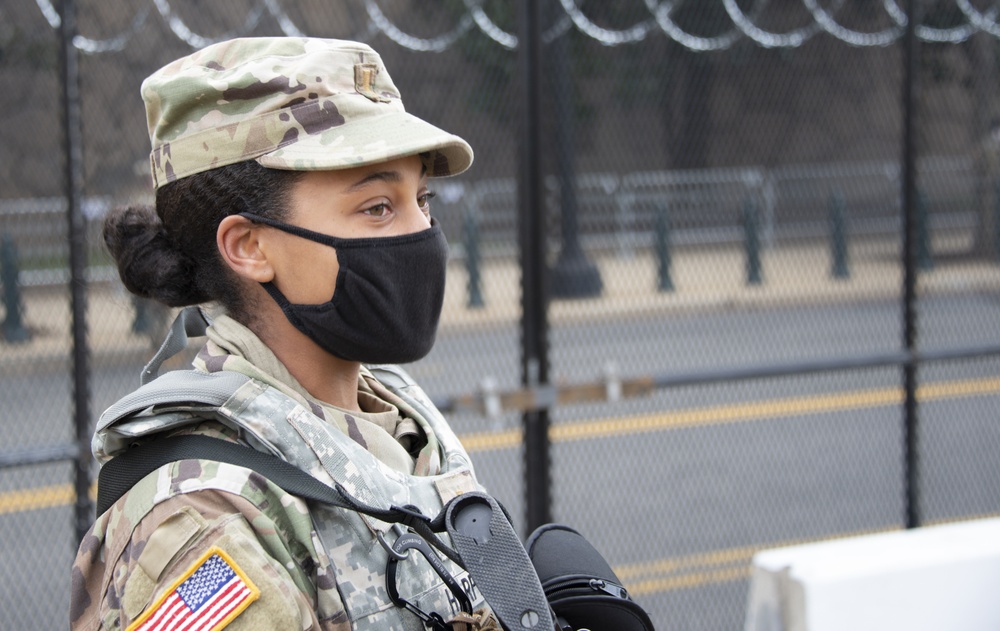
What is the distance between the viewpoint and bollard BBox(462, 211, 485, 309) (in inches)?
150

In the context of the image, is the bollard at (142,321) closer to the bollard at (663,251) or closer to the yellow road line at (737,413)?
the yellow road line at (737,413)

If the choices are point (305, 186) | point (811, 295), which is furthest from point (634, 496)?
point (305, 186)

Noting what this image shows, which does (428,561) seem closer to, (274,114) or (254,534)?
(254,534)

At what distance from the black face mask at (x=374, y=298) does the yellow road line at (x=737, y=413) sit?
247cm

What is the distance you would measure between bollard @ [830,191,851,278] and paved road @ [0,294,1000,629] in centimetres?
18

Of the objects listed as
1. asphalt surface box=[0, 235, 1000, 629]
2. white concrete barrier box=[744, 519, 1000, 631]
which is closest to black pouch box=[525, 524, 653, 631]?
white concrete barrier box=[744, 519, 1000, 631]

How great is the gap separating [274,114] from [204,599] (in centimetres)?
66

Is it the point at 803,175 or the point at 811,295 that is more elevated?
the point at 803,175

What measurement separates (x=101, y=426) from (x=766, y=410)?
366cm

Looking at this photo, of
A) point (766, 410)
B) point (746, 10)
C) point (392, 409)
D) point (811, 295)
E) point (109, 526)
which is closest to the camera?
point (109, 526)

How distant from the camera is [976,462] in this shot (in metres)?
4.70

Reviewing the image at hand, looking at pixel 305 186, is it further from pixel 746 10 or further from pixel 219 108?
pixel 746 10

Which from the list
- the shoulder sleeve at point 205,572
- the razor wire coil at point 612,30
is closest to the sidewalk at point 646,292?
the razor wire coil at point 612,30

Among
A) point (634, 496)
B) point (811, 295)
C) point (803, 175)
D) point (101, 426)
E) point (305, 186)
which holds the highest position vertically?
point (305, 186)
